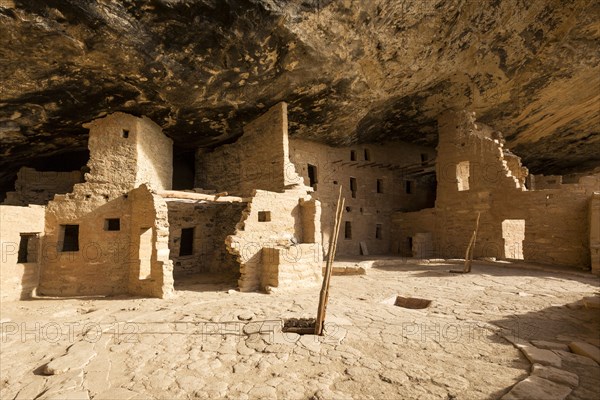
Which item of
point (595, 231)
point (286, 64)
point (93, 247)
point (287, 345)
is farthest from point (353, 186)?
point (287, 345)

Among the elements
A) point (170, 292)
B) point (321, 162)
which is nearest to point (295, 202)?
point (170, 292)

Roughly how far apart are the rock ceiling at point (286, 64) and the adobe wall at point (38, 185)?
0.75 meters

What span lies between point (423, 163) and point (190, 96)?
12843 millimetres

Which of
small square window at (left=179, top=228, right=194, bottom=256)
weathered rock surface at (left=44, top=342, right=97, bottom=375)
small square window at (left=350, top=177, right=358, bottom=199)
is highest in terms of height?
small square window at (left=350, top=177, right=358, bottom=199)

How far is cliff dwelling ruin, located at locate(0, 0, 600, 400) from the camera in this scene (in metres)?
4.14

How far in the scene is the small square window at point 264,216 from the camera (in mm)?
9766

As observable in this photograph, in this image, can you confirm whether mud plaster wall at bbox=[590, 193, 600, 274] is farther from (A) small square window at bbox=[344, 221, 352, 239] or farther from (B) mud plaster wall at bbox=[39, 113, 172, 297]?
(B) mud plaster wall at bbox=[39, 113, 172, 297]

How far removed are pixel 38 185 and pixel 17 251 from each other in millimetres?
5081

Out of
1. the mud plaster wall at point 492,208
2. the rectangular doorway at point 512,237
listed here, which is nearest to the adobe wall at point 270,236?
the mud plaster wall at point 492,208

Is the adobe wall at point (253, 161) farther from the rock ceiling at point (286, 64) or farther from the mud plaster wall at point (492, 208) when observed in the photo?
the mud plaster wall at point (492, 208)

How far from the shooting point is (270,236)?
9648mm

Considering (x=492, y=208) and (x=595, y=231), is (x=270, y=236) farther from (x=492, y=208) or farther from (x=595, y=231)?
(x=595, y=231)

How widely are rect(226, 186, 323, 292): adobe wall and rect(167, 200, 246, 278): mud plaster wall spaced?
97.6 inches

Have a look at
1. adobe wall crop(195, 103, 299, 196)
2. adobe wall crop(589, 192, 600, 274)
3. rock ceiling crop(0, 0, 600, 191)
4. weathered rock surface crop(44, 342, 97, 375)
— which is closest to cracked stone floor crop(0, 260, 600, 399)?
weathered rock surface crop(44, 342, 97, 375)
